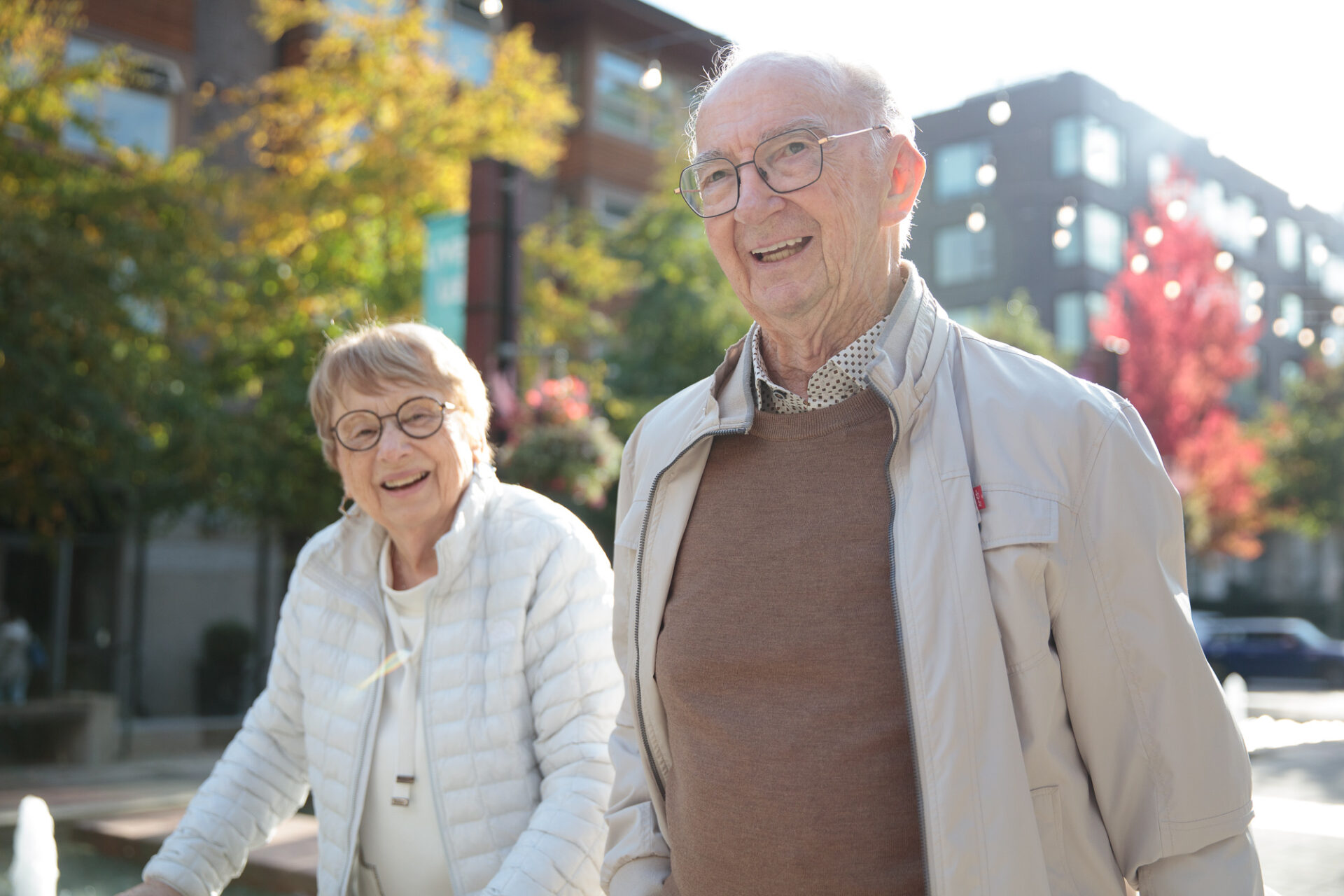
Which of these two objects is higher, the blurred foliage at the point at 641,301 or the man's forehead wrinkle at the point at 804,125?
the blurred foliage at the point at 641,301

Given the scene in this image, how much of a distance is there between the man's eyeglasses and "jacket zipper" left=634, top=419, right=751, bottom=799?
1.34 feet

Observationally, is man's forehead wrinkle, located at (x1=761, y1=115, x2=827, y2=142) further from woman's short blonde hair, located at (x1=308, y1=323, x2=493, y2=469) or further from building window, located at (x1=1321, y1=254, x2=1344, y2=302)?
building window, located at (x1=1321, y1=254, x2=1344, y2=302)

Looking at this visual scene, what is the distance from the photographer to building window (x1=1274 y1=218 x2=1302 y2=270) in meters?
11.2

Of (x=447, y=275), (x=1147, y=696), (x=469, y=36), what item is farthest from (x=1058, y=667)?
(x=469, y=36)

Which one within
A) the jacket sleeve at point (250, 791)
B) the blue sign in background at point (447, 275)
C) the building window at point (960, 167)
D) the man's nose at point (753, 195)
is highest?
the building window at point (960, 167)

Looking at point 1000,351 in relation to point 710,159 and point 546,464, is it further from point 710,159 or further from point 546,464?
point 546,464

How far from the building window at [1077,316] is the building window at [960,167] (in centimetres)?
809

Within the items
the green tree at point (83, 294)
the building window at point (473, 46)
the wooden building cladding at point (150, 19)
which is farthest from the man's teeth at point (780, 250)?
the building window at point (473, 46)

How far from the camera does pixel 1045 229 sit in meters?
9.47

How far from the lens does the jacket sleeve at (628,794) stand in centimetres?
204

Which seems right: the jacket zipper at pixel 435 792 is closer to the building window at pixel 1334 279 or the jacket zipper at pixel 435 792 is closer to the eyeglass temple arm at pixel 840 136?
the eyeglass temple arm at pixel 840 136

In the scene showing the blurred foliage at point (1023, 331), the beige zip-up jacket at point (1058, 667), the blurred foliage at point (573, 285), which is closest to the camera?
A: the beige zip-up jacket at point (1058, 667)

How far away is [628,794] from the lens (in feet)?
6.94

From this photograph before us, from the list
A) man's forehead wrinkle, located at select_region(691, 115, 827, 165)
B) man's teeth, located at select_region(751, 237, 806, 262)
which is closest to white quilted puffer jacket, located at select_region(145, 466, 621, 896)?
man's teeth, located at select_region(751, 237, 806, 262)
